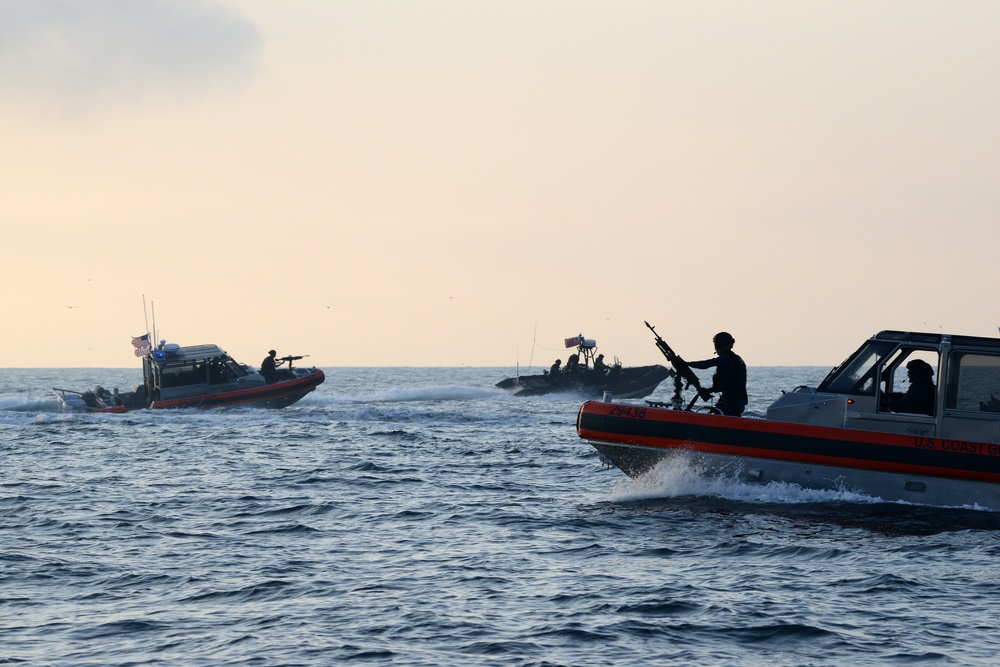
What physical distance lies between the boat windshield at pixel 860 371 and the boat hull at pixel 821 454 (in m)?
0.55

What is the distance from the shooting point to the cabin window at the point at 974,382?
13.2 meters

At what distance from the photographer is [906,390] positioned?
45.0 feet

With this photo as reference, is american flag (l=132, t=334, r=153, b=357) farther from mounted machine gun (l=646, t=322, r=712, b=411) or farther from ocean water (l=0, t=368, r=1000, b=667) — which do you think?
mounted machine gun (l=646, t=322, r=712, b=411)

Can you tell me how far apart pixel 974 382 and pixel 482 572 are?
6.57 metres

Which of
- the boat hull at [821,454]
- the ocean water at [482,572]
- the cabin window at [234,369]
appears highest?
the cabin window at [234,369]

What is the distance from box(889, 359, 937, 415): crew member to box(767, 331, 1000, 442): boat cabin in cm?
2

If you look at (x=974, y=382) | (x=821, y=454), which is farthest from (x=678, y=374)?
(x=974, y=382)

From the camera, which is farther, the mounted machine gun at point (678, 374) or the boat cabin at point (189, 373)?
the boat cabin at point (189, 373)

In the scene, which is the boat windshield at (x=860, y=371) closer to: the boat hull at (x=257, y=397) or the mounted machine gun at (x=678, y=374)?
the mounted machine gun at (x=678, y=374)

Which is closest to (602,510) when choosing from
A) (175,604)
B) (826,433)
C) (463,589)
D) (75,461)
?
(826,433)

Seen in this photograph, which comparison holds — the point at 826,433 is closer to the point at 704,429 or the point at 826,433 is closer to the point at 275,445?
the point at 704,429

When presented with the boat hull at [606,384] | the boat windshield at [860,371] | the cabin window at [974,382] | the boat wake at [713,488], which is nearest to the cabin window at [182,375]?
the boat hull at [606,384]

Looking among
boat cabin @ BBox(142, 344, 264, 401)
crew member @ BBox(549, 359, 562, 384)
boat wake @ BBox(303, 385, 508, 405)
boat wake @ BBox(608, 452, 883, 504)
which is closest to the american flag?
boat cabin @ BBox(142, 344, 264, 401)

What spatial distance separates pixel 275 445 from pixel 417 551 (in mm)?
14462
